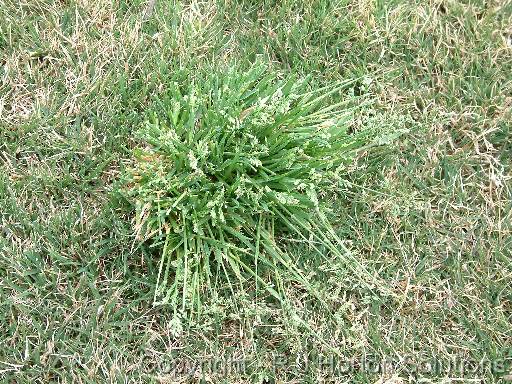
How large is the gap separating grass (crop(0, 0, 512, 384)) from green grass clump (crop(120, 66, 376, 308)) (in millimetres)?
103

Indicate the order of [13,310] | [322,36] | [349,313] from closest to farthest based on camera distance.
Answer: [13,310] → [349,313] → [322,36]

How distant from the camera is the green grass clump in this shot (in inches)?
86.1

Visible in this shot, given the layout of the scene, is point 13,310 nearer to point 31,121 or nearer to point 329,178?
point 31,121

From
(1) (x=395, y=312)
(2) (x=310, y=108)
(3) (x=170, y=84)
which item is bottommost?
(1) (x=395, y=312)

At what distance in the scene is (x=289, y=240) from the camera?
238 cm

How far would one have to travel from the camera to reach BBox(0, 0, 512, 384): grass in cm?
225

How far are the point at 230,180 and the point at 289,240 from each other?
13.1 inches

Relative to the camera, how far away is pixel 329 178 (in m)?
2.45

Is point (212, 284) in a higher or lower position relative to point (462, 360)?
higher

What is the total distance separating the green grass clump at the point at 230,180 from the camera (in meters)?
2.19

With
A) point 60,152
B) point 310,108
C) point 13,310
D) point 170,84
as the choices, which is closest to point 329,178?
point 310,108

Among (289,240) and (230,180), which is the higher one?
(230,180)

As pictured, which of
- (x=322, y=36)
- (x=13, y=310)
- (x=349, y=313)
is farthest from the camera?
(x=322, y=36)

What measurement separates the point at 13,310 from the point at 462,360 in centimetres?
166
